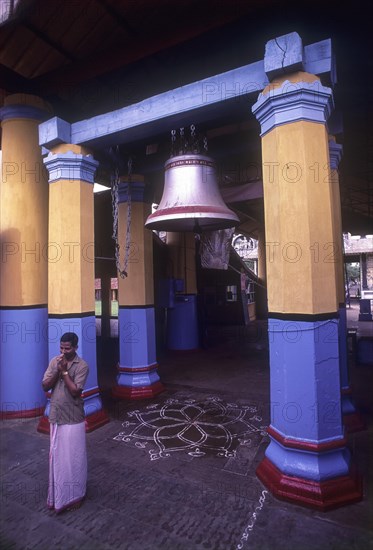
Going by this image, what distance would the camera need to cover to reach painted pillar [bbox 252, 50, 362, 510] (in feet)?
10.2

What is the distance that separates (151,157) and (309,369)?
4.70 meters

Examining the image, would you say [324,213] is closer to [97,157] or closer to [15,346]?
[97,157]

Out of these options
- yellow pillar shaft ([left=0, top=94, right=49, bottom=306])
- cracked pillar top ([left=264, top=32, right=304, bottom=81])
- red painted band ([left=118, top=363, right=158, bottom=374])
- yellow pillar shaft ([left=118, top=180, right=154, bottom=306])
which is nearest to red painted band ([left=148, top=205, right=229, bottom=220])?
cracked pillar top ([left=264, top=32, right=304, bottom=81])

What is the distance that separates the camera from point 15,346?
17.9ft

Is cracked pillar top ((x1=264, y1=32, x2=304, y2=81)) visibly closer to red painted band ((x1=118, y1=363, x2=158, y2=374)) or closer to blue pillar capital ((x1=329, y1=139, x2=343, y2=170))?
blue pillar capital ((x1=329, y1=139, x2=343, y2=170))

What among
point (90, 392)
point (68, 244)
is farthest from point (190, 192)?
point (90, 392)

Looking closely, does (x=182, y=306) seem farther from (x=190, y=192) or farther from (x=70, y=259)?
(x=190, y=192)

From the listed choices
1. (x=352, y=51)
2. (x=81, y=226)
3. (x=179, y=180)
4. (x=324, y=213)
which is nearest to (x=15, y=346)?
(x=81, y=226)

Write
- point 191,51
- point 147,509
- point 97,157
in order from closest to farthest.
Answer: point 147,509
point 191,51
point 97,157

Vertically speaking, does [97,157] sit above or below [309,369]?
above

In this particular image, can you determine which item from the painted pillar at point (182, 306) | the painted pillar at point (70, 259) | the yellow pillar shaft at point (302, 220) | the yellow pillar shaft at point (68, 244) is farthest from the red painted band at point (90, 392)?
the painted pillar at point (182, 306)

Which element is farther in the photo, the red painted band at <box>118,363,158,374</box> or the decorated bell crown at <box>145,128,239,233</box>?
the red painted band at <box>118,363,158,374</box>

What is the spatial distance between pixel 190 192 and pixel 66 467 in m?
3.24

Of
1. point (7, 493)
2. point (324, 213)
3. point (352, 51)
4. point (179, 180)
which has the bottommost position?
point (7, 493)
